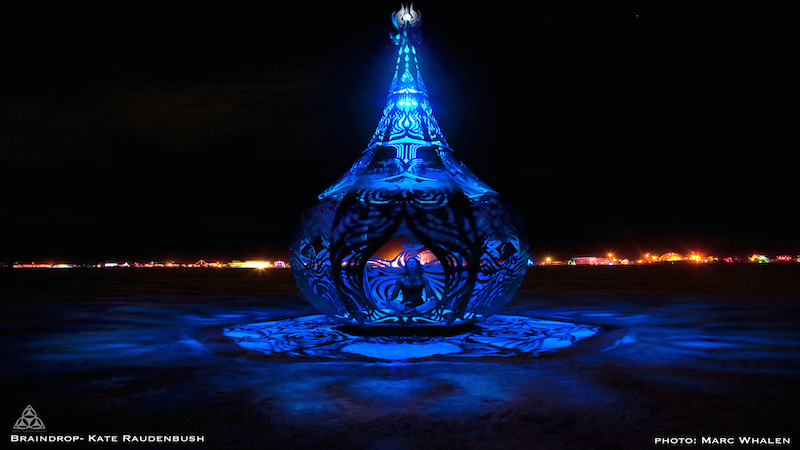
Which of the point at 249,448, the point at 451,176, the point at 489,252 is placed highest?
the point at 451,176

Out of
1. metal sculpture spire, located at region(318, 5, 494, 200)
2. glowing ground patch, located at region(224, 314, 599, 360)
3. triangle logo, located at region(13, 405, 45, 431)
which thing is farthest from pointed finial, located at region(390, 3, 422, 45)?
triangle logo, located at region(13, 405, 45, 431)

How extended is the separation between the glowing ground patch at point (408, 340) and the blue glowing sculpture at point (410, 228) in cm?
32

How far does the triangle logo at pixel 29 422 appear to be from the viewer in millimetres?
3704

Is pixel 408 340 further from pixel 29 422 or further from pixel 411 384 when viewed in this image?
pixel 29 422

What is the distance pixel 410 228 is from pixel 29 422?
14.5 ft

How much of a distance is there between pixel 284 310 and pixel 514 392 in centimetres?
804

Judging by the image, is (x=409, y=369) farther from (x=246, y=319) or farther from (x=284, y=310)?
(x=284, y=310)

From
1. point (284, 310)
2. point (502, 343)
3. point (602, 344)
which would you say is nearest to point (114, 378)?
point (502, 343)

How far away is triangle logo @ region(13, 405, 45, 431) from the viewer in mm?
3704

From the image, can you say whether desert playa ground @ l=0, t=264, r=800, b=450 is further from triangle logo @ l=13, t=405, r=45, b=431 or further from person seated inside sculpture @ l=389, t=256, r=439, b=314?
person seated inside sculpture @ l=389, t=256, r=439, b=314

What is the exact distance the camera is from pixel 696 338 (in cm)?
743

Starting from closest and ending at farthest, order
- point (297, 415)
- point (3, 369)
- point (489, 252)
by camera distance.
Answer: point (297, 415), point (3, 369), point (489, 252)

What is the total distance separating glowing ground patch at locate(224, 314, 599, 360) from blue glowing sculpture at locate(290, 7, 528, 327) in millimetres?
324

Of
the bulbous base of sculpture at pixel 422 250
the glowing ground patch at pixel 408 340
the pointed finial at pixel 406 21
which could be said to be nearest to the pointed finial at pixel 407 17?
the pointed finial at pixel 406 21
